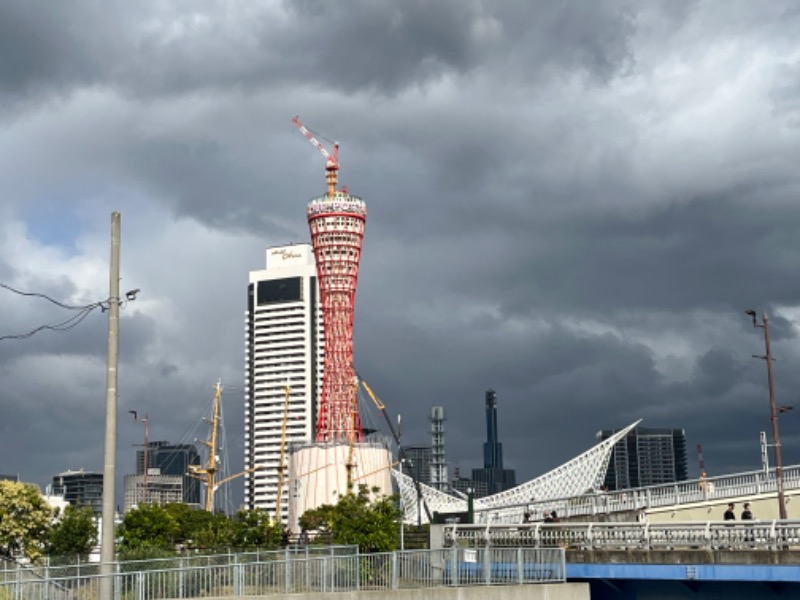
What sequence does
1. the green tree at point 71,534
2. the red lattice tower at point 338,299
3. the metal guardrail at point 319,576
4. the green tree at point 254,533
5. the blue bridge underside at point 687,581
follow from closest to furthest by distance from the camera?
the metal guardrail at point 319,576 < the blue bridge underside at point 687,581 < the green tree at point 71,534 < the green tree at point 254,533 < the red lattice tower at point 338,299

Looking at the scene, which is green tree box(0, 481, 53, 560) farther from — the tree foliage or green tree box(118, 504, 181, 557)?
green tree box(118, 504, 181, 557)

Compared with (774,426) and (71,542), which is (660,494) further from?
(71,542)

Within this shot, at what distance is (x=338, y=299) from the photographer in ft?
495

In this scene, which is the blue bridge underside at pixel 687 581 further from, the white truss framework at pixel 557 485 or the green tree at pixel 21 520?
the white truss framework at pixel 557 485

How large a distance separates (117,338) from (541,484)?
122 m

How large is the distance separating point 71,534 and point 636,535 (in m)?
48.9

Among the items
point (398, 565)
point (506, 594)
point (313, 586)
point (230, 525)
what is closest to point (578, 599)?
point (506, 594)

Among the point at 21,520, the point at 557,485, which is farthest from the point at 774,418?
the point at 557,485

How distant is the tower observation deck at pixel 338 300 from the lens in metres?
150

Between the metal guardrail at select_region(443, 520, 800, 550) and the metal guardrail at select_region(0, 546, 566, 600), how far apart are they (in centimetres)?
271

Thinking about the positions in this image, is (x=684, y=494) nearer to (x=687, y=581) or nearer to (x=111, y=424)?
(x=687, y=581)

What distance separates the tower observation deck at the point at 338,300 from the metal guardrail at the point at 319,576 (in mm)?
109512

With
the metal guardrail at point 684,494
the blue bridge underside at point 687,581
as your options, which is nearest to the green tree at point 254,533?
the metal guardrail at point 684,494

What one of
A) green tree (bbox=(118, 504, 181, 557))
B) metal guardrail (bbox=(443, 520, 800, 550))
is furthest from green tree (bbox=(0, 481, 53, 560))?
metal guardrail (bbox=(443, 520, 800, 550))
